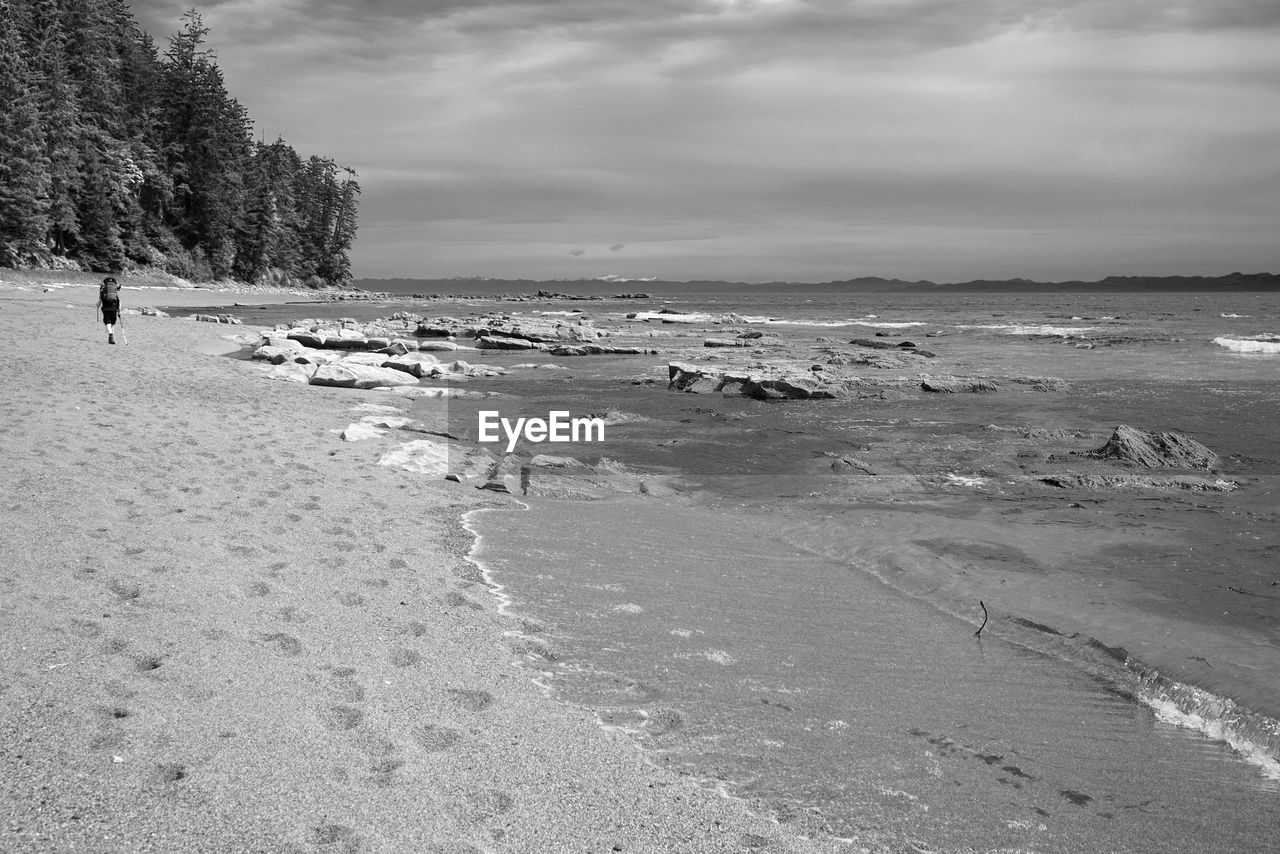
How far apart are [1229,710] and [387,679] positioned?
412 centimetres

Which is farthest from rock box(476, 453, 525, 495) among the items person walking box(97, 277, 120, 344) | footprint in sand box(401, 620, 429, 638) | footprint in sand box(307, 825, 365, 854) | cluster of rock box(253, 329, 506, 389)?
person walking box(97, 277, 120, 344)

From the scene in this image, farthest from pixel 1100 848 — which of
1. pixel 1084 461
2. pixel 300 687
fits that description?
pixel 1084 461

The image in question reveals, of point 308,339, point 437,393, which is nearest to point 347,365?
point 437,393

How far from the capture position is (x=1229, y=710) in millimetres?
3986

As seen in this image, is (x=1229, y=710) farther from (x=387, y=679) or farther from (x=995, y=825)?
(x=387, y=679)

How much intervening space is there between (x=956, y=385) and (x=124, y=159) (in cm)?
5547

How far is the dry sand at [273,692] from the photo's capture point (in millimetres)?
2672

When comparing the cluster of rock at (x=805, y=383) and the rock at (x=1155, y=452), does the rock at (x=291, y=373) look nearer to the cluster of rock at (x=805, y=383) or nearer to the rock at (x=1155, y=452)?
the cluster of rock at (x=805, y=383)

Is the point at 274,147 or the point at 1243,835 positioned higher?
the point at 274,147

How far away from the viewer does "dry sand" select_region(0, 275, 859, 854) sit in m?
2.67

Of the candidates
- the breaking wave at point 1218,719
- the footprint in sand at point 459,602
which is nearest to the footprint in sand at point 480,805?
the footprint in sand at point 459,602

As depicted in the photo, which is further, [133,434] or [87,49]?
[87,49]

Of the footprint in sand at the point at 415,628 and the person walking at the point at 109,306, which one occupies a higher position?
the person walking at the point at 109,306

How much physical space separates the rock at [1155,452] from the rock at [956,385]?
653 cm
